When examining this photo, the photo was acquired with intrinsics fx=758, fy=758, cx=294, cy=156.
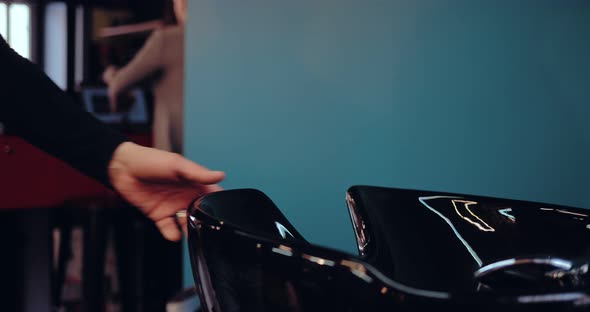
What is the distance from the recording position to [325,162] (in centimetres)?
206

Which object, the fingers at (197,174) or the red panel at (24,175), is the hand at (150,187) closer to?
the fingers at (197,174)

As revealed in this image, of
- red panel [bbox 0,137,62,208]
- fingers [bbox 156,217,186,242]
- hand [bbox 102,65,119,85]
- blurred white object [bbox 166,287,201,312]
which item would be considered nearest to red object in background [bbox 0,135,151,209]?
red panel [bbox 0,137,62,208]

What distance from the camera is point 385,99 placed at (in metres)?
2.02

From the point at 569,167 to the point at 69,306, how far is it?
2517mm

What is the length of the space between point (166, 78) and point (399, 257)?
61.9 inches

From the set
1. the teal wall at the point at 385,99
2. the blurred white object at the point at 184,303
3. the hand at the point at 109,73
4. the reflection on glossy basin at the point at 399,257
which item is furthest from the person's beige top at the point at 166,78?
the reflection on glossy basin at the point at 399,257

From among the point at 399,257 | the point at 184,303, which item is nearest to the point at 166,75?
the point at 184,303

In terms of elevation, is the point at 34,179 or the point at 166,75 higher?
the point at 166,75

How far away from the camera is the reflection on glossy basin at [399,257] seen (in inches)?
24.3

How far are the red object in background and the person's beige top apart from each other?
24cm

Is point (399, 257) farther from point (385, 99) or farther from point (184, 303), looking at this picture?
point (385, 99)

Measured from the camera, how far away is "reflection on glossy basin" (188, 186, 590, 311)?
0.62m

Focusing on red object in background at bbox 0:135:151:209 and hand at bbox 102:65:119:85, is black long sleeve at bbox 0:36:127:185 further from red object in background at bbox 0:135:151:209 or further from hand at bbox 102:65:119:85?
hand at bbox 102:65:119:85

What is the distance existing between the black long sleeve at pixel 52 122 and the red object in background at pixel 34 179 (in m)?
1.56
